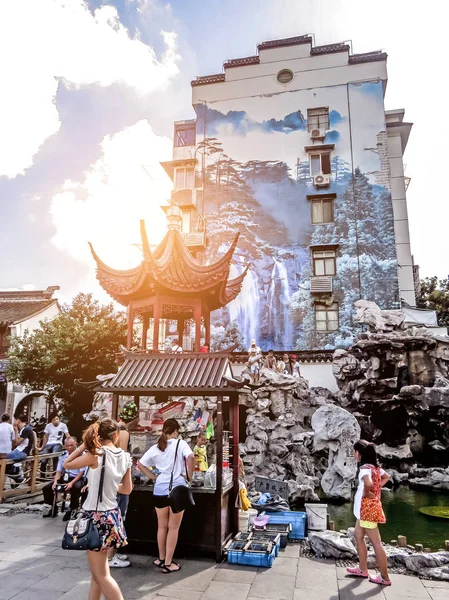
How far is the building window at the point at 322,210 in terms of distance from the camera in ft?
78.2

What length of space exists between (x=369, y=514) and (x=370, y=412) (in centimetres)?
1302

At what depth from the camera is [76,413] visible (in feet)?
67.3

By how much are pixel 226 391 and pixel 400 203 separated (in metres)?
21.7

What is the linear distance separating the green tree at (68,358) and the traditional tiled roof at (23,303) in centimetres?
601

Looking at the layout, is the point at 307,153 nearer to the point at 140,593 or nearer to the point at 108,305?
the point at 108,305

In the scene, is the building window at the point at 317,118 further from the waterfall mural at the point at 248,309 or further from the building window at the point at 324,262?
the waterfall mural at the point at 248,309

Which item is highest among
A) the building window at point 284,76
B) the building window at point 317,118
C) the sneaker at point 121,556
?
the building window at point 284,76

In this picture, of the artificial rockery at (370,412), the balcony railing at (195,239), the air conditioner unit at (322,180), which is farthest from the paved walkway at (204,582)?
the air conditioner unit at (322,180)

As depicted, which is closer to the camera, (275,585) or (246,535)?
→ (275,585)

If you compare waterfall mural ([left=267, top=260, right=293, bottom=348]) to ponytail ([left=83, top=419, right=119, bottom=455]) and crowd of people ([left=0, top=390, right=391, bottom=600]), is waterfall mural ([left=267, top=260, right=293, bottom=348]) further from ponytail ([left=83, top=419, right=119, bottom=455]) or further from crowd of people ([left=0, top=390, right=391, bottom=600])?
ponytail ([left=83, top=419, right=119, bottom=455])

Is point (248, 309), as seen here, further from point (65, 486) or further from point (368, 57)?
point (65, 486)

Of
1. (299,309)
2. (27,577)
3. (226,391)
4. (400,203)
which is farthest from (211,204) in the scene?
(27,577)

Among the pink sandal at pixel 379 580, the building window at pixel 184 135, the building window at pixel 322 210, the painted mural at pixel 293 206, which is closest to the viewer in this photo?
the pink sandal at pixel 379 580

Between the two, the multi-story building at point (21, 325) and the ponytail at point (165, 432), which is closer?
the ponytail at point (165, 432)
